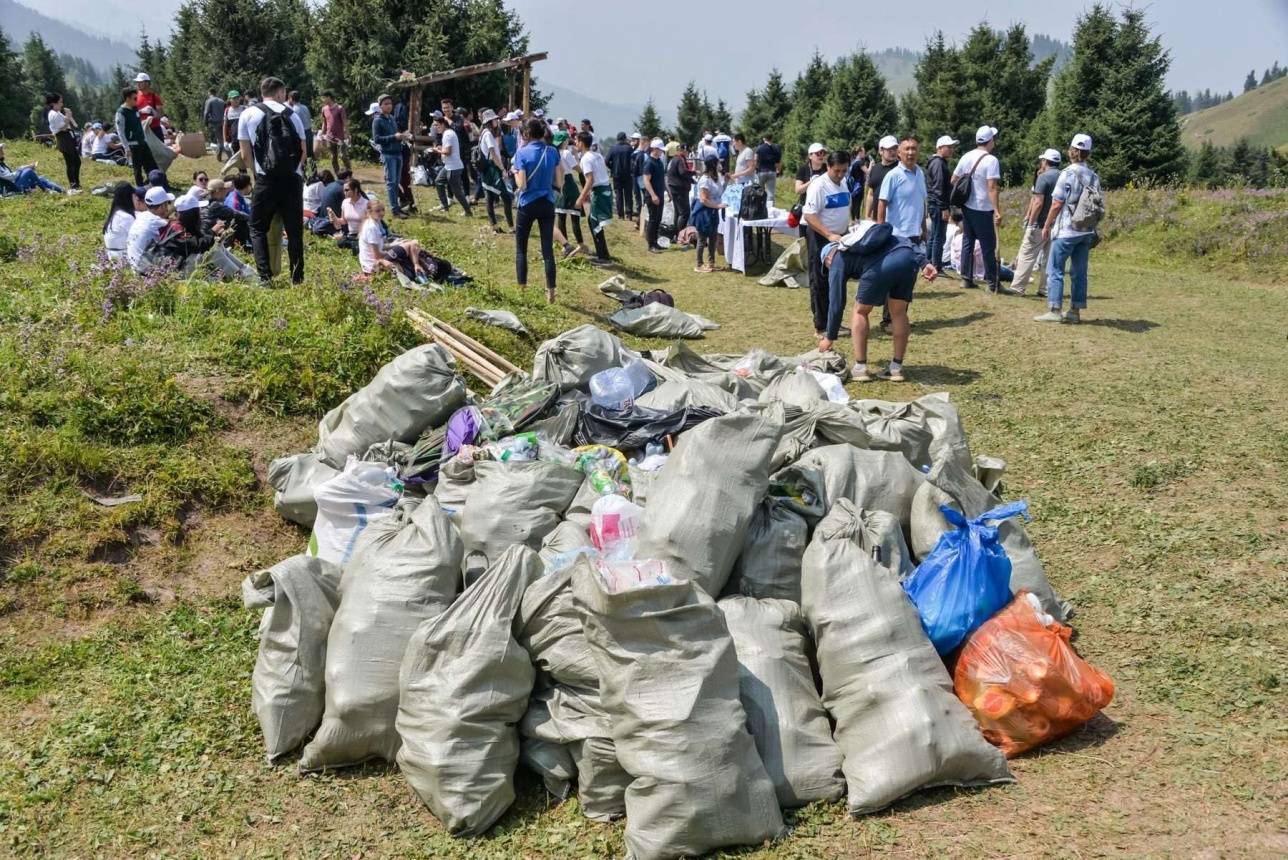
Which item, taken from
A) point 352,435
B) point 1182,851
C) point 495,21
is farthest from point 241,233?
point 495,21

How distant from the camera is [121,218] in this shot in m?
8.34

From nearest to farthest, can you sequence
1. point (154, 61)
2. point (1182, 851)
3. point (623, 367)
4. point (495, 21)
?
point (1182, 851) → point (623, 367) → point (495, 21) → point (154, 61)

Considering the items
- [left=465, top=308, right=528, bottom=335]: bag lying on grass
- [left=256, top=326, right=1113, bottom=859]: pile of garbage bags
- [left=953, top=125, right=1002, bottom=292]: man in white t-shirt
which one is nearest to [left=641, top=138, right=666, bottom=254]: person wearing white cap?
[left=953, top=125, right=1002, bottom=292]: man in white t-shirt

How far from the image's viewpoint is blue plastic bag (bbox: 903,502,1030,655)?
329cm

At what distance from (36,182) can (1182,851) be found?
15.4m

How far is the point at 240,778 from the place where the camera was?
127 inches

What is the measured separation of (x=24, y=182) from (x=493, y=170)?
6.57 m

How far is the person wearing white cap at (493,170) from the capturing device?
41.2 feet

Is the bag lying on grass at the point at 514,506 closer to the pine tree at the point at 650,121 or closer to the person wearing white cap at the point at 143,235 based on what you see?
the person wearing white cap at the point at 143,235

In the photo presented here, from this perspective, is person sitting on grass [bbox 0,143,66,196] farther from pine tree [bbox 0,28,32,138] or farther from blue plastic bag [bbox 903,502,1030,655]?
pine tree [bbox 0,28,32,138]

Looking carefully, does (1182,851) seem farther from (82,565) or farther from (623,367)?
(82,565)

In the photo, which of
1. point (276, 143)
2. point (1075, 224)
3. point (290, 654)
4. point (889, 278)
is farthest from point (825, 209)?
point (290, 654)

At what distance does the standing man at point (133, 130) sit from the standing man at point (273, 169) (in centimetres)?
555

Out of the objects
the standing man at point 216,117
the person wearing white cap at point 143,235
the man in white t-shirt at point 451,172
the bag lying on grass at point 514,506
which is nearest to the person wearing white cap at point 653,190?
the man in white t-shirt at point 451,172
